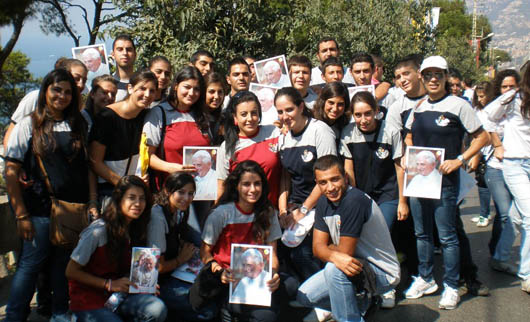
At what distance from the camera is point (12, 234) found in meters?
5.54

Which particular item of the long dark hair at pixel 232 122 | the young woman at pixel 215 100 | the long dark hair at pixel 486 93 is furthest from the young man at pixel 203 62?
the long dark hair at pixel 486 93

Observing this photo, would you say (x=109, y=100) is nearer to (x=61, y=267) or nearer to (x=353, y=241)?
(x=61, y=267)

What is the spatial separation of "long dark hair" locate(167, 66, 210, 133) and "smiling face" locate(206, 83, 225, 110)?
94 mm

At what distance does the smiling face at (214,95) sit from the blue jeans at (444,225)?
202cm

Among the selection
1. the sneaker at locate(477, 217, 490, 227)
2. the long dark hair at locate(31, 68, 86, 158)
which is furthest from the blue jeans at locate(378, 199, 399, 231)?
the sneaker at locate(477, 217, 490, 227)

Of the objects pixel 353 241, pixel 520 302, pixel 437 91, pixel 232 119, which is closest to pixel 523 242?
pixel 520 302

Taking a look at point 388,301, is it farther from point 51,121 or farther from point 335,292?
point 51,121

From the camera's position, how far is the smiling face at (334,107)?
15.5 ft

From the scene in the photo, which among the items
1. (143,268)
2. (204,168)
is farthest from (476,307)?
(143,268)

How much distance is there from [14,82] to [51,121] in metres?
17.3

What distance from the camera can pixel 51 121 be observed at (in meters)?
4.02

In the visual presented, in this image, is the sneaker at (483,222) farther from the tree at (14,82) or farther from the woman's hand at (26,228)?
the tree at (14,82)

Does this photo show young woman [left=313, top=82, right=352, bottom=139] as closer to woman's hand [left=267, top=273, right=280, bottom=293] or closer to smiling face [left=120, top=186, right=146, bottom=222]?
woman's hand [left=267, top=273, right=280, bottom=293]

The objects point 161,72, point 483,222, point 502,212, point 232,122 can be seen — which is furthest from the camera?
point 483,222
